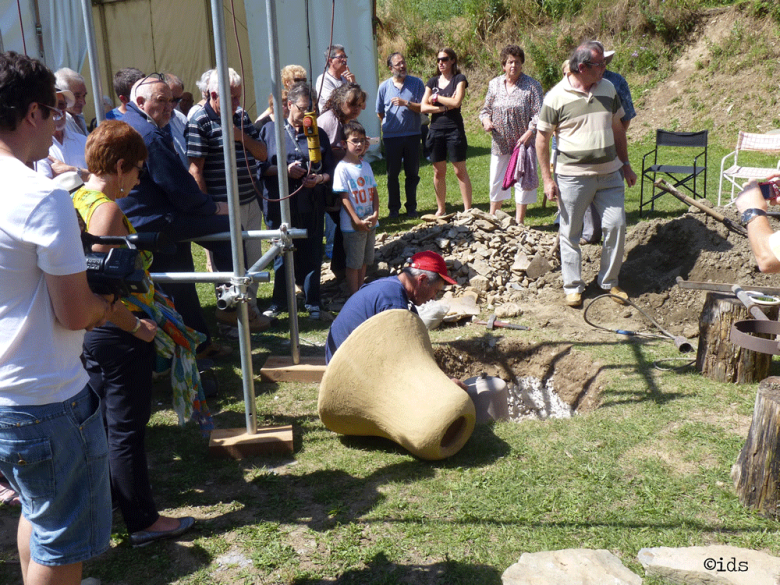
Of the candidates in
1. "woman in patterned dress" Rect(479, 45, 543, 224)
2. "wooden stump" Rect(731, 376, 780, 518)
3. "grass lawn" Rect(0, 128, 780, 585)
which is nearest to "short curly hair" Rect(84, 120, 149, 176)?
"grass lawn" Rect(0, 128, 780, 585)

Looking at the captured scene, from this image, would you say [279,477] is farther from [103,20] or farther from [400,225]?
[103,20]

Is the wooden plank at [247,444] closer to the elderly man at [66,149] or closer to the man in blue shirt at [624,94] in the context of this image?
the elderly man at [66,149]

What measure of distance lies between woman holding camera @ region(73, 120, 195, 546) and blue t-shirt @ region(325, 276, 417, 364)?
125 centimetres

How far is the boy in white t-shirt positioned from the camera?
6180mm

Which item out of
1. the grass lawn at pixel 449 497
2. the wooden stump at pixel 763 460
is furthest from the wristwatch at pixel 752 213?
the grass lawn at pixel 449 497

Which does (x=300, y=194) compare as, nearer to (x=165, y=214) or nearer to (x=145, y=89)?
(x=165, y=214)

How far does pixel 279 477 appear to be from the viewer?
3.70 m

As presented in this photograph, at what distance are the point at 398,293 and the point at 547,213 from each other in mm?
5409

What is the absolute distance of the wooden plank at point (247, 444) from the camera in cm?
387

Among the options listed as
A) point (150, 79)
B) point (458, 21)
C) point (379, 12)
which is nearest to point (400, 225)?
point (150, 79)

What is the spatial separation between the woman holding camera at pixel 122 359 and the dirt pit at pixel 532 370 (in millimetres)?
2797

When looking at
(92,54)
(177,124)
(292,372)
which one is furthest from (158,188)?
(177,124)

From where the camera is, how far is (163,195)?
4570mm

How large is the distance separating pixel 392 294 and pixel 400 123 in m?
5.11
